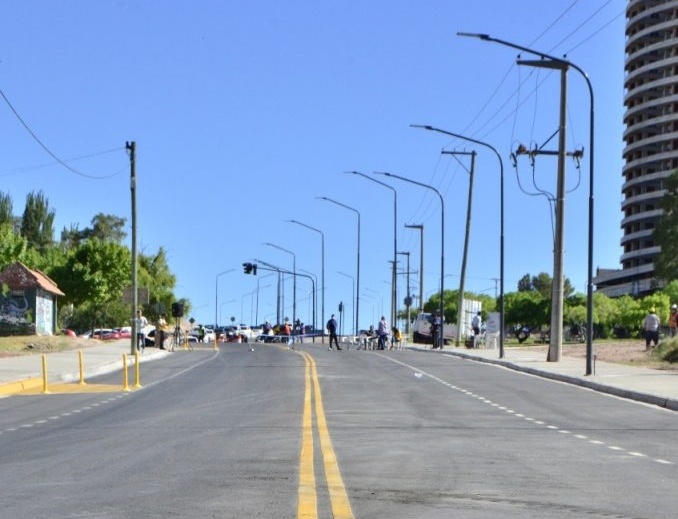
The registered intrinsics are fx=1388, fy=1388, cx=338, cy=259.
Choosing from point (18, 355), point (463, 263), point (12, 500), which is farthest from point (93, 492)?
point (463, 263)

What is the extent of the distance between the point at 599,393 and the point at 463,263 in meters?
46.1

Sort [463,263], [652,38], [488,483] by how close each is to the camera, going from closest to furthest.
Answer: [488,483]
[463,263]
[652,38]

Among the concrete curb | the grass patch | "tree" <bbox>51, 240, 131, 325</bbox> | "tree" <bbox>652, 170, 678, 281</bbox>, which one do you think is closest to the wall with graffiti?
the grass patch

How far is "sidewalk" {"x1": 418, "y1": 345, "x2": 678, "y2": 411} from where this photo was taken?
92.0ft

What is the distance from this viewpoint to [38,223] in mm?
129750

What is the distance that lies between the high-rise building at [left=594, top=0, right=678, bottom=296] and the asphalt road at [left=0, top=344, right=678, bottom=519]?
386ft

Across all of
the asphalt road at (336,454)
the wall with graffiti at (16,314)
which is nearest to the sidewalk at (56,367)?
the asphalt road at (336,454)

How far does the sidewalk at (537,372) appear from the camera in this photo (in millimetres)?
29656

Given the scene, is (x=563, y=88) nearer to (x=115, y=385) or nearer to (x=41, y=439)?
(x=115, y=385)

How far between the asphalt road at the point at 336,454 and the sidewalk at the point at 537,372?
124cm

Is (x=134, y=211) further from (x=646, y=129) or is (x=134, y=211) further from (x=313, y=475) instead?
(x=646, y=129)

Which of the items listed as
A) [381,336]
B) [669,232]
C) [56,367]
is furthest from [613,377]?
[669,232]

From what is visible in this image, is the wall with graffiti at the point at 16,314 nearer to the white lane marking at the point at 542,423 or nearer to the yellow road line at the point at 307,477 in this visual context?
the white lane marking at the point at 542,423

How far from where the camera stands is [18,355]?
1969 inches
